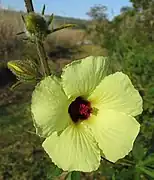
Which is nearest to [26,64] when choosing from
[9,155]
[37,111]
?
[37,111]

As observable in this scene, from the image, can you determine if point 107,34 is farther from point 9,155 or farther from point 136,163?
point 136,163

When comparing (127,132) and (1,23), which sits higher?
(127,132)

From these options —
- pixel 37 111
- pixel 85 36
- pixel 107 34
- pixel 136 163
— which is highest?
pixel 37 111

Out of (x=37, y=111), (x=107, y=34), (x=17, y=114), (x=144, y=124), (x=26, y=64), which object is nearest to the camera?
(x=37, y=111)

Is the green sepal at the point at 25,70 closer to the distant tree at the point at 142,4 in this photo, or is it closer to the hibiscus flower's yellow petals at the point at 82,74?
the hibiscus flower's yellow petals at the point at 82,74

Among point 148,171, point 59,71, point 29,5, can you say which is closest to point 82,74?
point 29,5

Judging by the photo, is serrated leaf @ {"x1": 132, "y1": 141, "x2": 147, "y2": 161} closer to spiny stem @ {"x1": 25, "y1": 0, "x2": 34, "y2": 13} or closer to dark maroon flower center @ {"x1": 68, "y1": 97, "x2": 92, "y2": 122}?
dark maroon flower center @ {"x1": 68, "y1": 97, "x2": 92, "y2": 122}
